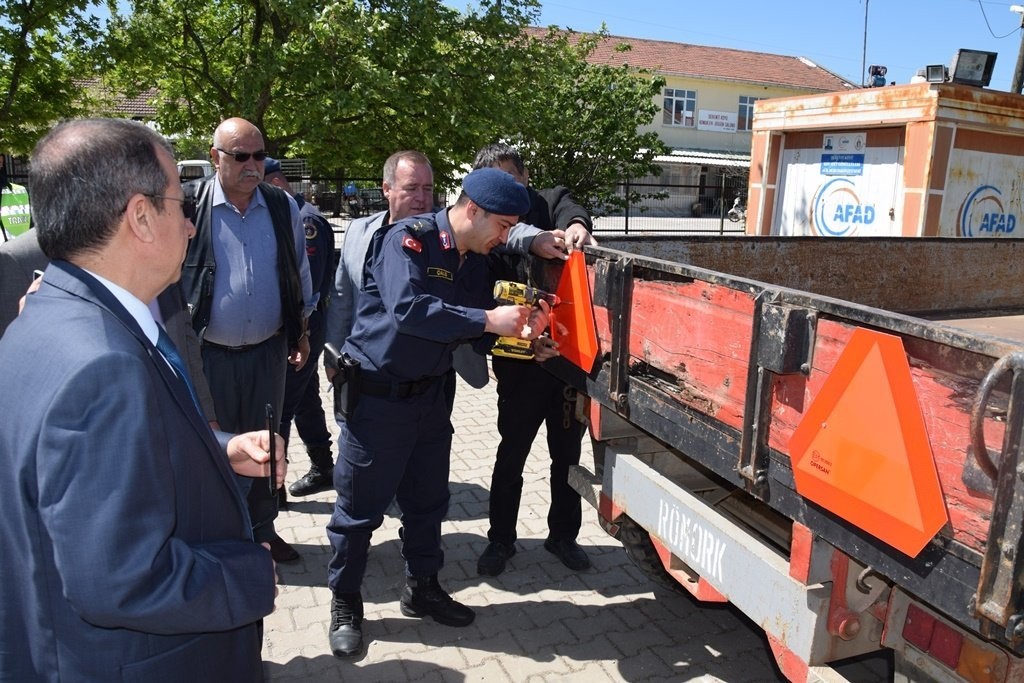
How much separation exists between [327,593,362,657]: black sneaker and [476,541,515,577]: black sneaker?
2.37 ft

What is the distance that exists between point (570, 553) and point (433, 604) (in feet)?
2.66

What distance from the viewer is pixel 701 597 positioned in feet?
8.12

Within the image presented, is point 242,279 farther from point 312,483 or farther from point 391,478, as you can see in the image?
point 312,483

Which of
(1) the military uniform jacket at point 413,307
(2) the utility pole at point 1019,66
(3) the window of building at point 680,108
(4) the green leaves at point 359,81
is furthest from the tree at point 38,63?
(3) the window of building at point 680,108

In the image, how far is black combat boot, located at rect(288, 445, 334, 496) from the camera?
4578mm

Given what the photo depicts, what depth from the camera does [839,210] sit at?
27.4ft

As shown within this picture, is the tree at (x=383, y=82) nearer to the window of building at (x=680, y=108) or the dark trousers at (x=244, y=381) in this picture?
the dark trousers at (x=244, y=381)

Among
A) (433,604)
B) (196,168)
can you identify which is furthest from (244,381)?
(196,168)

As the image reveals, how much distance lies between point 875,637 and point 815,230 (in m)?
7.49

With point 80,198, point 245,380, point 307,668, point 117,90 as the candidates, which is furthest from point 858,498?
point 117,90

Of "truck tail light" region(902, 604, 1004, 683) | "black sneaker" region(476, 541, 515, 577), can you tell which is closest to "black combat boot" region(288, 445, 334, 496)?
"black sneaker" region(476, 541, 515, 577)

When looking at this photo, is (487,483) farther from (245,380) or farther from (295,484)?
(245,380)

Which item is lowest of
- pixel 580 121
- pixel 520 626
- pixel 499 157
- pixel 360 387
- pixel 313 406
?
pixel 520 626

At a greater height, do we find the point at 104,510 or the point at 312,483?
the point at 104,510
